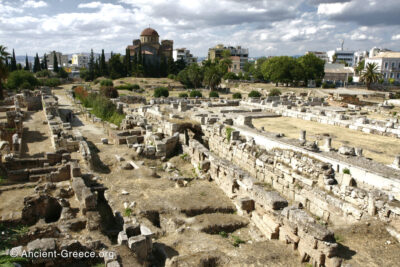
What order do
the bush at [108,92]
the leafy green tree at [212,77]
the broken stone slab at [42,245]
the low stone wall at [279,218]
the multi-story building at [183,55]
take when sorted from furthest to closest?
the multi-story building at [183,55] → the leafy green tree at [212,77] → the bush at [108,92] → the low stone wall at [279,218] → the broken stone slab at [42,245]

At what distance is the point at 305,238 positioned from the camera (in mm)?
8305

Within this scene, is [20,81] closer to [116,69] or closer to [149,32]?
[116,69]

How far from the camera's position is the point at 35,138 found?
2259cm

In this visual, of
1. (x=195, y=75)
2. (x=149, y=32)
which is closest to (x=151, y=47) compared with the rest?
(x=149, y=32)

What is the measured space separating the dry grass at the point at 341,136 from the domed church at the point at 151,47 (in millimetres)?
70052

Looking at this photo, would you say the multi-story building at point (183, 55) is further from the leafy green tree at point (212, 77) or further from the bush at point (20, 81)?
the bush at point (20, 81)

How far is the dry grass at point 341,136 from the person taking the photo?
53.0 ft

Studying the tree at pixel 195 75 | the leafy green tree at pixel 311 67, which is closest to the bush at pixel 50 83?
the tree at pixel 195 75

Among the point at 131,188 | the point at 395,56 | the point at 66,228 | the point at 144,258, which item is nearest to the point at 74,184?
the point at 131,188

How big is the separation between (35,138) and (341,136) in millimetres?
21669

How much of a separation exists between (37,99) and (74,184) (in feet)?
104

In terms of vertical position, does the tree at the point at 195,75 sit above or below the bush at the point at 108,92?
above

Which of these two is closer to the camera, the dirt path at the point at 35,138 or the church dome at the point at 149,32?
the dirt path at the point at 35,138

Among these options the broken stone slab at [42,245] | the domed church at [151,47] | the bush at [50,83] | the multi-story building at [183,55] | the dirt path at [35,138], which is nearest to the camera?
the broken stone slab at [42,245]
